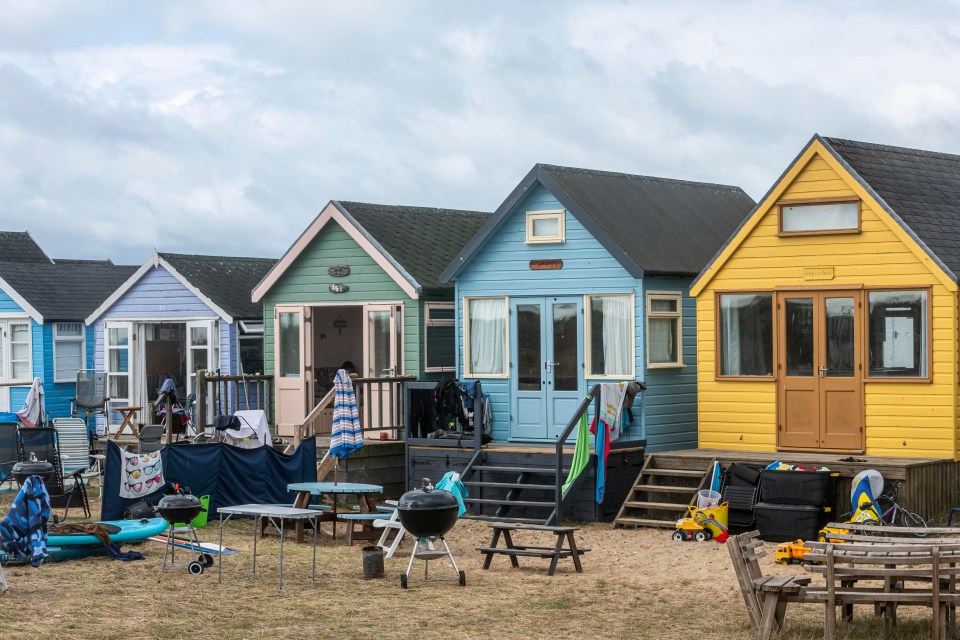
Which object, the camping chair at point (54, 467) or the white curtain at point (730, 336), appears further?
the white curtain at point (730, 336)

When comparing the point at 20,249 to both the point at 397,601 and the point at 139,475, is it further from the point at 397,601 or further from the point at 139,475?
the point at 397,601

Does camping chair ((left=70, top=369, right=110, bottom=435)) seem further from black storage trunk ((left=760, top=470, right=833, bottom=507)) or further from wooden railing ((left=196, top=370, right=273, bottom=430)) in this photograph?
black storage trunk ((left=760, top=470, right=833, bottom=507))

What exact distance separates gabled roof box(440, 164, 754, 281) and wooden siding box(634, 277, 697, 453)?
0.30 m

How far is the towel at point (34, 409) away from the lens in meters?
25.1

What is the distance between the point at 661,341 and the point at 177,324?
1056 centimetres

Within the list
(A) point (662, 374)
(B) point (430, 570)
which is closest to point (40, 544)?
(B) point (430, 570)

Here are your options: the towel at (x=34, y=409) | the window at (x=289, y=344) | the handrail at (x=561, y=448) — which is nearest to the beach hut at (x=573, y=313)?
the handrail at (x=561, y=448)

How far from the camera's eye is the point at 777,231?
18.7 metres

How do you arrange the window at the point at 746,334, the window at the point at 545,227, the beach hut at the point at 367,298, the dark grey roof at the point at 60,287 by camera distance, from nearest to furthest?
the window at the point at 746,334
the window at the point at 545,227
the beach hut at the point at 367,298
the dark grey roof at the point at 60,287

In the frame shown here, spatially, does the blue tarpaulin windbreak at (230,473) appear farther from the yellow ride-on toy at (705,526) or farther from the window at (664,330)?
the yellow ride-on toy at (705,526)

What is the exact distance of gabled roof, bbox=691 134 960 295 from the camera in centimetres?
1772

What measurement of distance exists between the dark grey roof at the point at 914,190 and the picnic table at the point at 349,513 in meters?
7.07

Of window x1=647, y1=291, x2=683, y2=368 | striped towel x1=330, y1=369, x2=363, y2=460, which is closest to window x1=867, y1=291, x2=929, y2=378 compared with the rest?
window x1=647, y1=291, x2=683, y2=368

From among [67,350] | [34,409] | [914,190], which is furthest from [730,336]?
[67,350]
